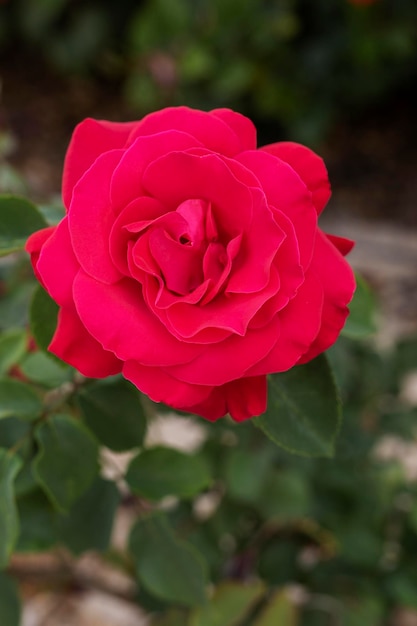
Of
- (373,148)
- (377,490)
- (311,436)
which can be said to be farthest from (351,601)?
(373,148)

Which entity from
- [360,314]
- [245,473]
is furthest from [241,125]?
[245,473]

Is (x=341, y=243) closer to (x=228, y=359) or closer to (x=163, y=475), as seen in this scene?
(x=228, y=359)

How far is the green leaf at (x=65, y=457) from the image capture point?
22.5 inches

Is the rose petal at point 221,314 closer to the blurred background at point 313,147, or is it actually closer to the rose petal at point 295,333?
the rose petal at point 295,333

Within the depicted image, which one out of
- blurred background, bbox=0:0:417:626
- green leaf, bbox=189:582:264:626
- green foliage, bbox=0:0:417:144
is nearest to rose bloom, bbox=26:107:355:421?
blurred background, bbox=0:0:417:626

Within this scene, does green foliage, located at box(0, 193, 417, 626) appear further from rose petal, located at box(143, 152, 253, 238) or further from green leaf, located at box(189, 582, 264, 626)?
rose petal, located at box(143, 152, 253, 238)

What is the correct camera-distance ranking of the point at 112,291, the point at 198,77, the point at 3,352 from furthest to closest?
1. the point at 198,77
2. the point at 3,352
3. the point at 112,291

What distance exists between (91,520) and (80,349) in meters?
0.30

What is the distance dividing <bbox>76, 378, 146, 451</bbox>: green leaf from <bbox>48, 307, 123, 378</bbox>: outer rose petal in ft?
0.58

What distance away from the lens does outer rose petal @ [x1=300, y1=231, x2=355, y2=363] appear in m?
0.44

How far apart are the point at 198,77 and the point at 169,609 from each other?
1.65 meters

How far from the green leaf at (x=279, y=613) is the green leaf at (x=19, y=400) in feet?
1.70

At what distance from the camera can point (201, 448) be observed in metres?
1.09

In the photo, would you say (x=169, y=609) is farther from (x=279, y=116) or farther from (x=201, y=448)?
(x=279, y=116)
